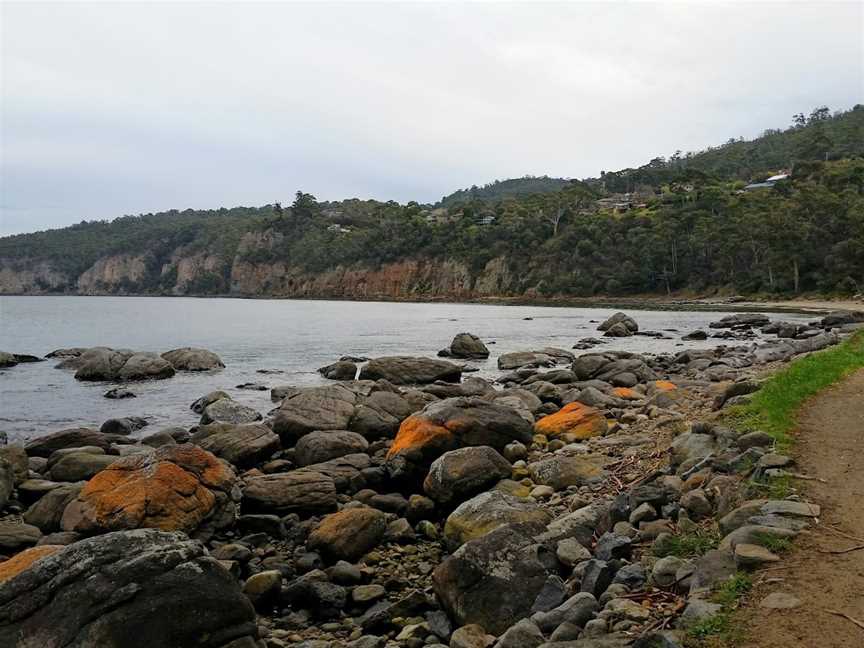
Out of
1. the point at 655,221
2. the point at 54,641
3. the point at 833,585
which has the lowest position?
the point at 54,641

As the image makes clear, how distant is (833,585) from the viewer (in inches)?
205

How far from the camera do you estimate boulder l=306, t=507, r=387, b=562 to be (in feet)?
30.6

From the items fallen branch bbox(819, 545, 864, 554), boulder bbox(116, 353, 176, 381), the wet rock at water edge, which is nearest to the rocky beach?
fallen branch bbox(819, 545, 864, 554)

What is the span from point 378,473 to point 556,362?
21.1 metres

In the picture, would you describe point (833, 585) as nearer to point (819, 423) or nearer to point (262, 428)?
point (819, 423)

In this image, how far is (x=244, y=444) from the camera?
1405cm

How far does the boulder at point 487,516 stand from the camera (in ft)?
29.0

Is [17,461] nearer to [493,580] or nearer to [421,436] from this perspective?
[421,436]

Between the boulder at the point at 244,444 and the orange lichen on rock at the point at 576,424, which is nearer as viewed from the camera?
the boulder at the point at 244,444

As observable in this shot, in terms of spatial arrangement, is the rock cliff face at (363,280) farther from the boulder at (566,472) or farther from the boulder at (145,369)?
the boulder at (566,472)

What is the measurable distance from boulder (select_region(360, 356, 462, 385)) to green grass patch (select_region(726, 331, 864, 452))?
1437 centimetres

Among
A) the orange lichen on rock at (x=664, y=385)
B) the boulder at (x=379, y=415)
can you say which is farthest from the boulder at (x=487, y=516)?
the orange lichen on rock at (x=664, y=385)

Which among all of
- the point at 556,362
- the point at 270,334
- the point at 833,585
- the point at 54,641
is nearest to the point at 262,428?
the point at 54,641

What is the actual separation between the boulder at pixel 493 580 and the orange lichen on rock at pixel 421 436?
15.4ft
